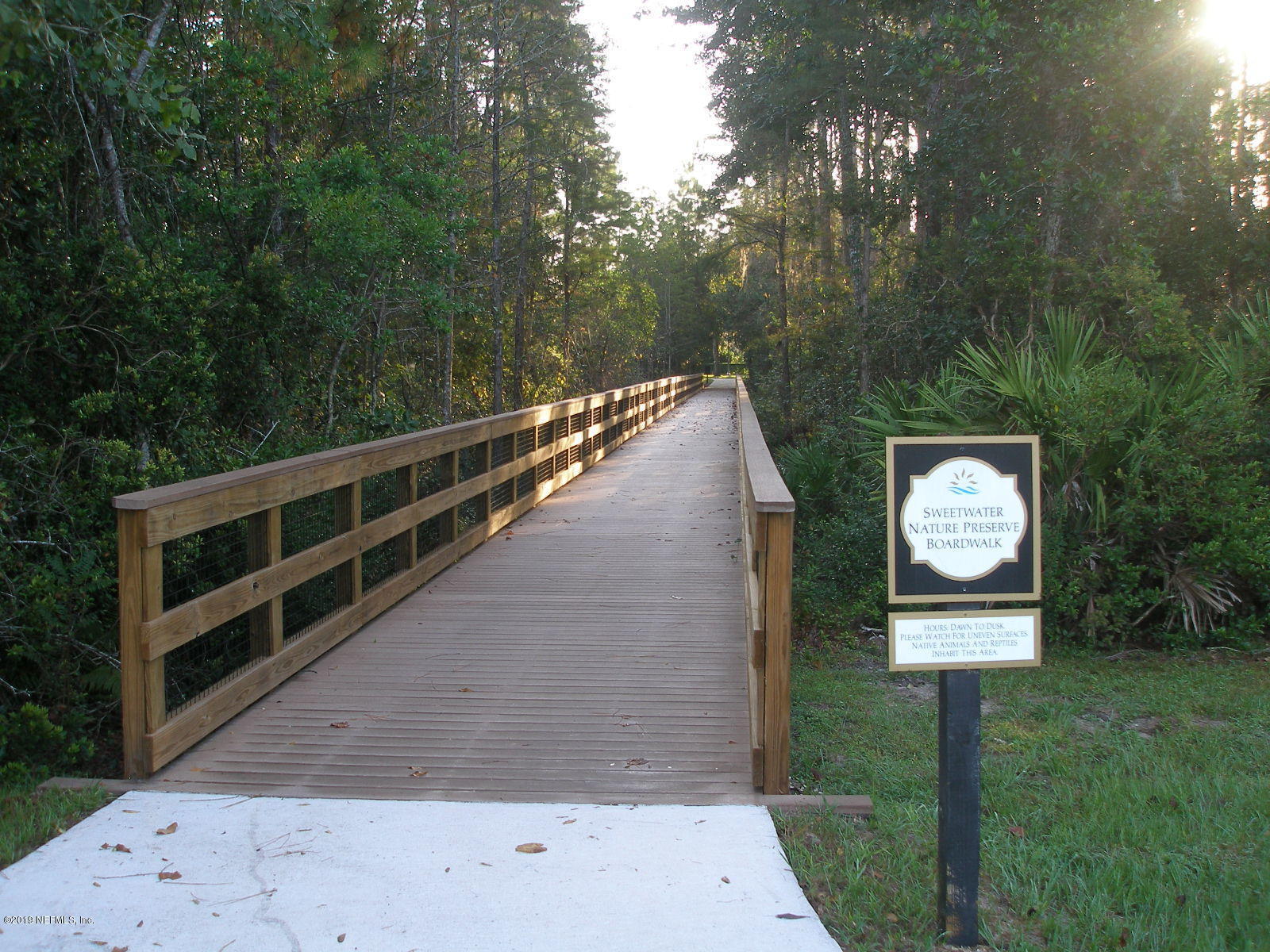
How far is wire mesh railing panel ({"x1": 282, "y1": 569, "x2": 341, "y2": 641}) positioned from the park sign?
13.5 feet

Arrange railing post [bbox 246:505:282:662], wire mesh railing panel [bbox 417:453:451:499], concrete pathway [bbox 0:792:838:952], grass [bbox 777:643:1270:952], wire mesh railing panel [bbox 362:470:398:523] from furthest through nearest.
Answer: wire mesh railing panel [bbox 417:453:451:499], wire mesh railing panel [bbox 362:470:398:523], railing post [bbox 246:505:282:662], grass [bbox 777:643:1270:952], concrete pathway [bbox 0:792:838:952]

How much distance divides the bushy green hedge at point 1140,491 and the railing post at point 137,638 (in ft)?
16.9

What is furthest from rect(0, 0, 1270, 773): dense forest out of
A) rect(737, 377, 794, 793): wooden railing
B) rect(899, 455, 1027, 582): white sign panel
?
rect(899, 455, 1027, 582): white sign panel

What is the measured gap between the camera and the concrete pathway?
114 inches

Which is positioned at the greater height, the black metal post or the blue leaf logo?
the blue leaf logo

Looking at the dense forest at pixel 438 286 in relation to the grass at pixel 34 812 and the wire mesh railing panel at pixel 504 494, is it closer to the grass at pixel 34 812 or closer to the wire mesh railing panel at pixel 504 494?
the grass at pixel 34 812

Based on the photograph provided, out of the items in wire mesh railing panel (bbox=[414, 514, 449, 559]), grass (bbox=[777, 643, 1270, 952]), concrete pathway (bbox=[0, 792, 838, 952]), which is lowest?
grass (bbox=[777, 643, 1270, 952])

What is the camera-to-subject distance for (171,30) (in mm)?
8539

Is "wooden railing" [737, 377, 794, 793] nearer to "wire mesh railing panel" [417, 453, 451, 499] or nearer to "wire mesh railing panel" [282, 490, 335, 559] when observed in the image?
"wire mesh railing panel" [282, 490, 335, 559]

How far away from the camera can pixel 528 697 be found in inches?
199

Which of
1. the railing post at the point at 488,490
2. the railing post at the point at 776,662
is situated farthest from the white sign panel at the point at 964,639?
the railing post at the point at 488,490

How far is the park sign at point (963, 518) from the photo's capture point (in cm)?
295

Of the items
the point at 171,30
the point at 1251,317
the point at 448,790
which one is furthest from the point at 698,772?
the point at 171,30

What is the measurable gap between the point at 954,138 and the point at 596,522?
21.5 feet
